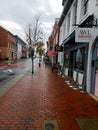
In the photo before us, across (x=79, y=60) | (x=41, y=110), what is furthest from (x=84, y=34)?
(x=79, y=60)

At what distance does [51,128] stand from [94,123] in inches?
47.2

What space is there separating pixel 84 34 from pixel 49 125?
4606mm

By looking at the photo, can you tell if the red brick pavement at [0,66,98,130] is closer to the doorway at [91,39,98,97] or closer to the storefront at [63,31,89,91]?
the doorway at [91,39,98,97]

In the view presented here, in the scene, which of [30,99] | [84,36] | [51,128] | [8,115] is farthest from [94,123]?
[84,36]

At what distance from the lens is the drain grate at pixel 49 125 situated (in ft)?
16.9

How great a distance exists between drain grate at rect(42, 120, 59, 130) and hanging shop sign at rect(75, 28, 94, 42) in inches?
164

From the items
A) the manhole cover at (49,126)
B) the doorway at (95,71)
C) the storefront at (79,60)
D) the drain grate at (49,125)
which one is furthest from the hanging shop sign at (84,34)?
the manhole cover at (49,126)

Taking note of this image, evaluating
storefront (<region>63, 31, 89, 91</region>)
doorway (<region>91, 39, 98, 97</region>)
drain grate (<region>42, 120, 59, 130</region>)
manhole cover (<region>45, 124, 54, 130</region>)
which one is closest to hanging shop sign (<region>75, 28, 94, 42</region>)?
doorway (<region>91, 39, 98, 97</region>)

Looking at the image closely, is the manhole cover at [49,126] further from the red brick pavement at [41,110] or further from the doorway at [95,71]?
the doorway at [95,71]

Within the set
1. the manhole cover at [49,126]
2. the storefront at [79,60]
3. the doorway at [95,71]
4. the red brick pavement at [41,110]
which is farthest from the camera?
the storefront at [79,60]

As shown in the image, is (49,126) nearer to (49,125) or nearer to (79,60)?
(49,125)

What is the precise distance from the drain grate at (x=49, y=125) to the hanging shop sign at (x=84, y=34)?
13.7ft

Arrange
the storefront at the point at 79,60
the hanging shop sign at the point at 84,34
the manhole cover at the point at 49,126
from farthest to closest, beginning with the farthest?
the storefront at the point at 79,60 → the hanging shop sign at the point at 84,34 → the manhole cover at the point at 49,126

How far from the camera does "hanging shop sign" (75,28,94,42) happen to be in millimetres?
8742
